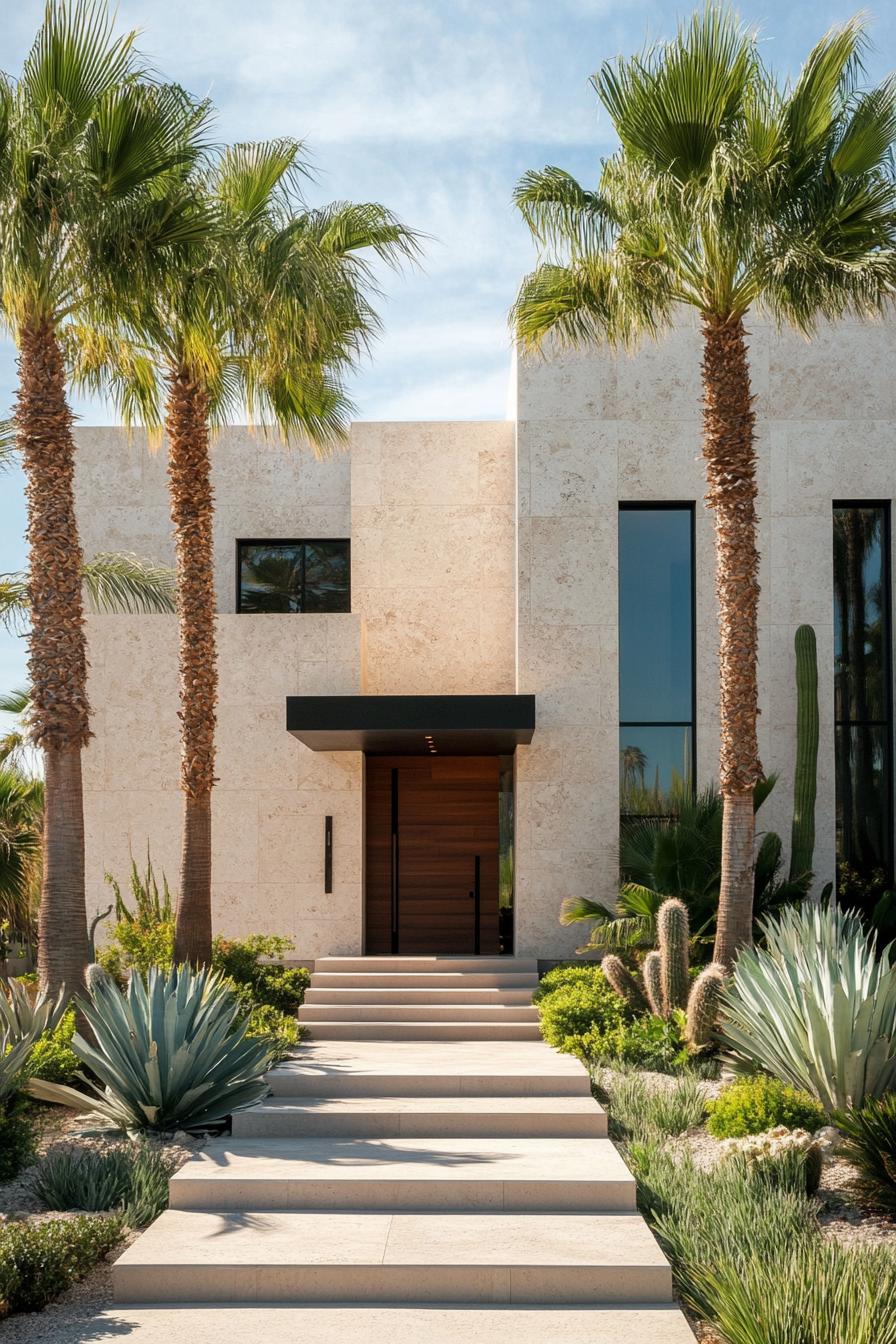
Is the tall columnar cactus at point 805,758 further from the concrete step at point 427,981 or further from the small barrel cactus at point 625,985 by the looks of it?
the concrete step at point 427,981

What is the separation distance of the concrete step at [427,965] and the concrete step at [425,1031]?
4.71ft

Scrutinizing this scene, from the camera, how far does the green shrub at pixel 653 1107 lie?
31.2 ft

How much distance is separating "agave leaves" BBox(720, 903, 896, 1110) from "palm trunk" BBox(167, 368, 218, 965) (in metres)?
5.94

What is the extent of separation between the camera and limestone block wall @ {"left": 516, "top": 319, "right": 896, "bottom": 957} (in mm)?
15547

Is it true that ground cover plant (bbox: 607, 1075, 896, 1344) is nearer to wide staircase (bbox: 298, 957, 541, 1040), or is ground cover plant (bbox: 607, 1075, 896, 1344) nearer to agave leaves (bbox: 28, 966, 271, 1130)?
agave leaves (bbox: 28, 966, 271, 1130)

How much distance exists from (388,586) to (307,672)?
1829mm

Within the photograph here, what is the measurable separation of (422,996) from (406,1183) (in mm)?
6569

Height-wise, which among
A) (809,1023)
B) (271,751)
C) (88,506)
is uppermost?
(88,506)

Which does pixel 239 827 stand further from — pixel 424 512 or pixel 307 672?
pixel 424 512

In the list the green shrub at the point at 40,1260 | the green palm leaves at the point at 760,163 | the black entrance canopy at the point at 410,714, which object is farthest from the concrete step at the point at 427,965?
the green shrub at the point at 40,1260

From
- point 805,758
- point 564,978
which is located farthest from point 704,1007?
point 805,758

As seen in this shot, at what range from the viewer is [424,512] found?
56.7 feet

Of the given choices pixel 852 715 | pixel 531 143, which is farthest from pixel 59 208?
pixel 852 715

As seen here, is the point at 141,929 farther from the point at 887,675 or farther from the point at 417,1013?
the point at 887,675
